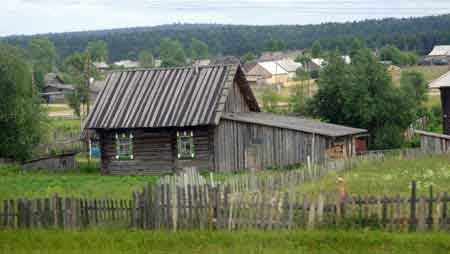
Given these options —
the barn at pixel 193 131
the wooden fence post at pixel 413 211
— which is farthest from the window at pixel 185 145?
the wooden fence post at pixel 413 211

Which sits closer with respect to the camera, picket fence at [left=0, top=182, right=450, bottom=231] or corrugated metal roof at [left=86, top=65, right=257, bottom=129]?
picket fence at [left=0, top=182, right=450, bottom=231]

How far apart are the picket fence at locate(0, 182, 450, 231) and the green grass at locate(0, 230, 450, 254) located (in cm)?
40

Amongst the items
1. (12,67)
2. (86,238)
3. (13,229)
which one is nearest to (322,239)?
(86,238)

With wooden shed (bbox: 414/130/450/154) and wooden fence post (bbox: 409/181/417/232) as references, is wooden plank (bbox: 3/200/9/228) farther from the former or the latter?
wooden shed (bbox: 414/130/450/154)

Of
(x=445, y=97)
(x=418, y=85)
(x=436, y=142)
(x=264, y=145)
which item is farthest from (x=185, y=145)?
(x=418, y=85)

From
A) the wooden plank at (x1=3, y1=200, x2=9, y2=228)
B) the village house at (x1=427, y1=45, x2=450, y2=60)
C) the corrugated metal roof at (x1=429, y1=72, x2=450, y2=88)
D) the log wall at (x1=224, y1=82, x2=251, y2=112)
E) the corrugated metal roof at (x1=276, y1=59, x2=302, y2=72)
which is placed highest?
the village house at (x1=427, y1=45, x2=450, y2=60)

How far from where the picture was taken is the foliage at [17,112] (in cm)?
4635

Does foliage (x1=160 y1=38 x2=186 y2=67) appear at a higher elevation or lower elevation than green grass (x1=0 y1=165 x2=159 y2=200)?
higher

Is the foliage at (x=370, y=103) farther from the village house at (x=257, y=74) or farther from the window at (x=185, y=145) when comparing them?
the village house at (x=257, y=74)

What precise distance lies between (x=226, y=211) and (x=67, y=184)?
14.7 m

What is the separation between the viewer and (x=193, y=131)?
37906 mm

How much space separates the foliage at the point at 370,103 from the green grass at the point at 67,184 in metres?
19.6

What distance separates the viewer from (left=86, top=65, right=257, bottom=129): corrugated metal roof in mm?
37312

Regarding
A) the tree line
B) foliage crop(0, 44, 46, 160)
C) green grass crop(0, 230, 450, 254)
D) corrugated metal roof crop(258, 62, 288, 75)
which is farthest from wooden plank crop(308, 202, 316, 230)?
corrugated metal roof crop(258, 62, 288, 75)
